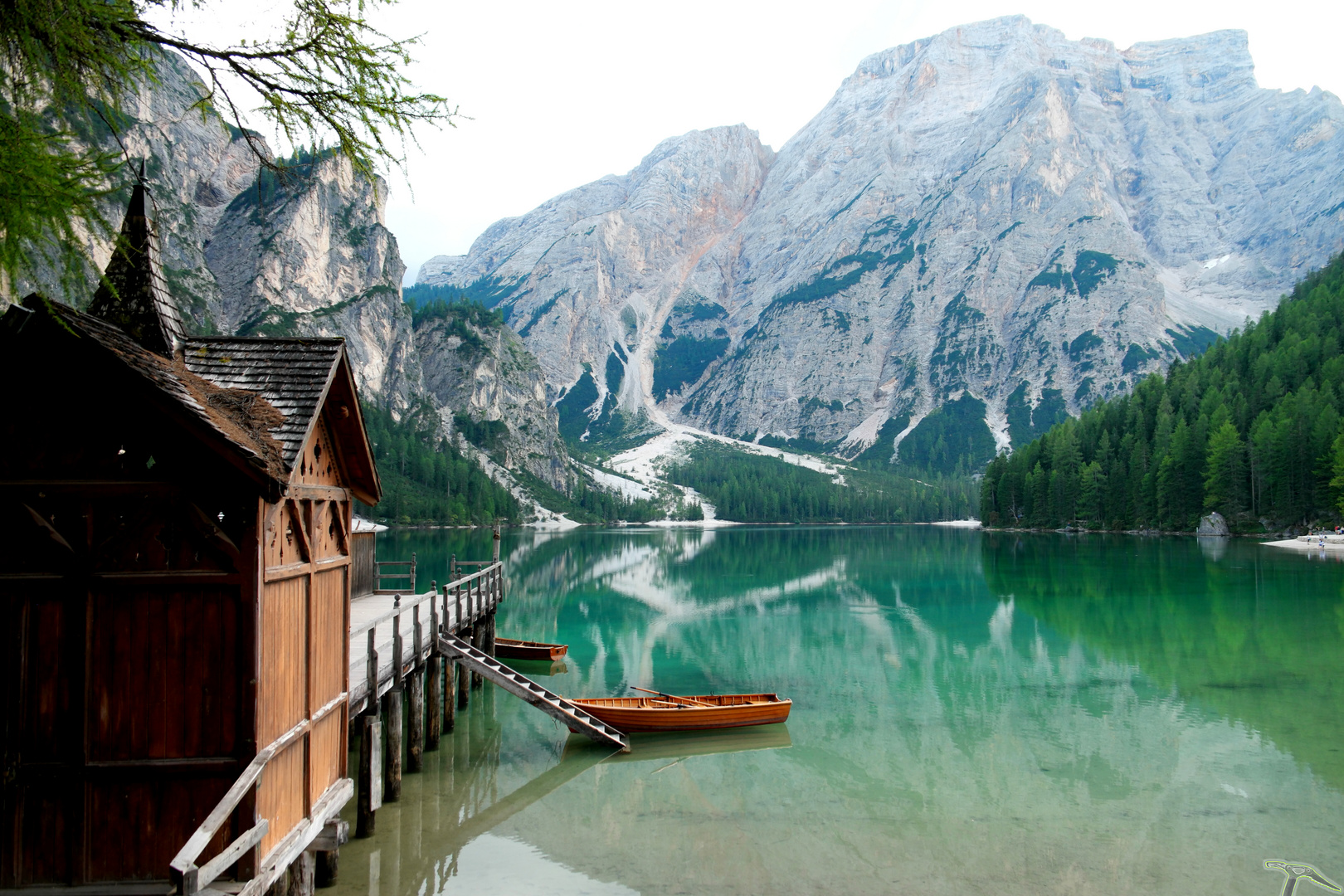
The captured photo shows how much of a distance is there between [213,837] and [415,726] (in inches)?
434

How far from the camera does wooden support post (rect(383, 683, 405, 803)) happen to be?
53.1 ft

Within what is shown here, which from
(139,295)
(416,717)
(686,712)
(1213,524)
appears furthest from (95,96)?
(1213,524)

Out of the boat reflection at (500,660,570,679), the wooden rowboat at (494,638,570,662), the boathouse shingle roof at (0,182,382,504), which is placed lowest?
the boat reflection at (500,660,570,679)

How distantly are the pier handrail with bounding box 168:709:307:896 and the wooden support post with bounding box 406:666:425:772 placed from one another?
1025cm

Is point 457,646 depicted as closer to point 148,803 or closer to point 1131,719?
point 148,803

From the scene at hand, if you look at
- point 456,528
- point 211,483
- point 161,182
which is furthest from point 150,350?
point 161,182

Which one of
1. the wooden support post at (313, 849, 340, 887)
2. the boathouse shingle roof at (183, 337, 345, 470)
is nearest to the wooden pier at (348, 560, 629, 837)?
the wooden support post at (313, 849, 340, 887)

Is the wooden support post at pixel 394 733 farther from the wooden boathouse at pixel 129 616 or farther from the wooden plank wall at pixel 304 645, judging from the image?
the wooden boathouse at pixel 129 616

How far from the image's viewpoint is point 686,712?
69.0ft

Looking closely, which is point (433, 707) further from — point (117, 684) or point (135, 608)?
point (135, 608)

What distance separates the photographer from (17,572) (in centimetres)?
766

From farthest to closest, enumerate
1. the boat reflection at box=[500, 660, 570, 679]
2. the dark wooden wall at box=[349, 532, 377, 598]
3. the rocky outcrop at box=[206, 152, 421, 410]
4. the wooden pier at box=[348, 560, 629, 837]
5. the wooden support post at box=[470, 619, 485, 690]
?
1. the rocky outcrop at box=[206, 152, 421, 410]
2. the boat reflection at box=[500, 660, 570, 679]
3. the wooden support post at box=[470, 619, 485, 690]
4. the dark wooden wall at box=[349, 532, 377, 598]
5. the wooden pier at box=[348, 560, 629, 837]

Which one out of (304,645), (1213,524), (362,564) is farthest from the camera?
(1213,524)

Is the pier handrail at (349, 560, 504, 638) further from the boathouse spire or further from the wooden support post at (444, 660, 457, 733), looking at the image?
the boathouse spire
